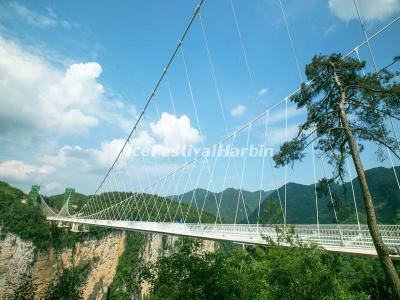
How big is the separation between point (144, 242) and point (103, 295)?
44.8ft

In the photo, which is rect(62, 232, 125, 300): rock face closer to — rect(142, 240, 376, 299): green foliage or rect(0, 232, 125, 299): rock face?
rect(0, 232, 125, 299): rock face

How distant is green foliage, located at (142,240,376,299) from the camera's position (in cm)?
1245

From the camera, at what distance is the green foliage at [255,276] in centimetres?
1245

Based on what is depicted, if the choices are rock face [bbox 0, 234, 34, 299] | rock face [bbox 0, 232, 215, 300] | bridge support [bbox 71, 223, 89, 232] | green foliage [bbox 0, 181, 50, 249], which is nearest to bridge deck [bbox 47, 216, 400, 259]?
rock face [bbox 0, 232, 215, 300]

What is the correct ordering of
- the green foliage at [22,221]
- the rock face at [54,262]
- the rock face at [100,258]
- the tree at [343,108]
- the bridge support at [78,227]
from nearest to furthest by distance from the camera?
the tree at [343,108], the rock face at [54,262], the green foliage at [22,221], the rock face at [100,258], the bridge support at [78,227]

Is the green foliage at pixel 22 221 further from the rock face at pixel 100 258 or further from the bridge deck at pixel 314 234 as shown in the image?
the bridge deck at pixel 314 234

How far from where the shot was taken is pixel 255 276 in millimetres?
16734

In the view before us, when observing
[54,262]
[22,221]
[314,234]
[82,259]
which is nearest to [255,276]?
[314,234]

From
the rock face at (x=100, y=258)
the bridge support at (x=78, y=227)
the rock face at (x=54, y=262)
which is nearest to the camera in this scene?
the rock face at (x=54, y=262)

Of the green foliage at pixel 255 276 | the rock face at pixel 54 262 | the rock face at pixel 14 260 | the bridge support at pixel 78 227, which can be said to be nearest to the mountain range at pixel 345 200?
the green foliage at pixel 255 276

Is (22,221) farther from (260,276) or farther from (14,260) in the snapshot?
(260,276)

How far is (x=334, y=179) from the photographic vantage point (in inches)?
436

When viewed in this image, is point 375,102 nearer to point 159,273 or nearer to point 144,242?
point 159,273

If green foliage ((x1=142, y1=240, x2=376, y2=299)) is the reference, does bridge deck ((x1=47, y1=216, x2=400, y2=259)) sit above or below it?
above
